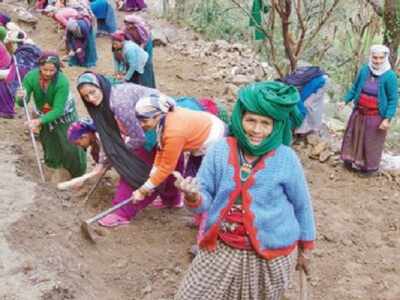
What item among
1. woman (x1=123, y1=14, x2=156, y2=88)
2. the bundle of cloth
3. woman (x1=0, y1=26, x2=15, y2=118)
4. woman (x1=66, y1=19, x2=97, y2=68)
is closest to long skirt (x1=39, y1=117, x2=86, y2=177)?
woman (x1=0, y1=26, x2=15, y2=118)

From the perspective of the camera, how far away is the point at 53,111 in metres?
4.64

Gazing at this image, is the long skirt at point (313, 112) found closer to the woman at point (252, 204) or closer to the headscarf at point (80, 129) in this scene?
the headscarf at point (80, 129)

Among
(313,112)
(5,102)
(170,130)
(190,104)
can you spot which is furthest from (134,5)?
(170,130)

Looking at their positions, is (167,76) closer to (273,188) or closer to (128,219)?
(128,219)

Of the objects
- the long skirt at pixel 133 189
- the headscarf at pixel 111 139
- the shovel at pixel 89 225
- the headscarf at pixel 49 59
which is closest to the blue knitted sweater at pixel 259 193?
the shovel at pixel 89 225

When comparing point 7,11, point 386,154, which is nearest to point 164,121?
point 386,154

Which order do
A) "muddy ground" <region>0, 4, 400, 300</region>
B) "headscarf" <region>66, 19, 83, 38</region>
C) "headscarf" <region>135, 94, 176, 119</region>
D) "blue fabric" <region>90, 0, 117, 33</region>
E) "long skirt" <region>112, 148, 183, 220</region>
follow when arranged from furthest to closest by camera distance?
"blue fabric" <region>90, 0, 117, 33</region> → "headscarf" <region>66, 19, 83, 38</region> → "long skirt" <region>112, 148, 183, 220</region> → "headscarf" <region>135, 94, 176, 119</region> → "muddy ground" <region>0, 4, 400, 300</region>

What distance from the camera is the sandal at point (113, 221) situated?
4.48 m

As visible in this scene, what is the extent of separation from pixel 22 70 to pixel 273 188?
396 centimetres

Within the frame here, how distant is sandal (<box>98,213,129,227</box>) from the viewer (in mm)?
4477

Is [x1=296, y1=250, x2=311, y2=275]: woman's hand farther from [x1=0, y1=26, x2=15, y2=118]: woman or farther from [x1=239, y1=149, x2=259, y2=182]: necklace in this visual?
[x1=0, y1=26, x2=15, y2=118]: woman

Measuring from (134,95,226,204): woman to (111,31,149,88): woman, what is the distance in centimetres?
260

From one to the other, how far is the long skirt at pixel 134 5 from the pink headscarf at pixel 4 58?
22.0 feet

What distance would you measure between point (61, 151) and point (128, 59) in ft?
5.23
